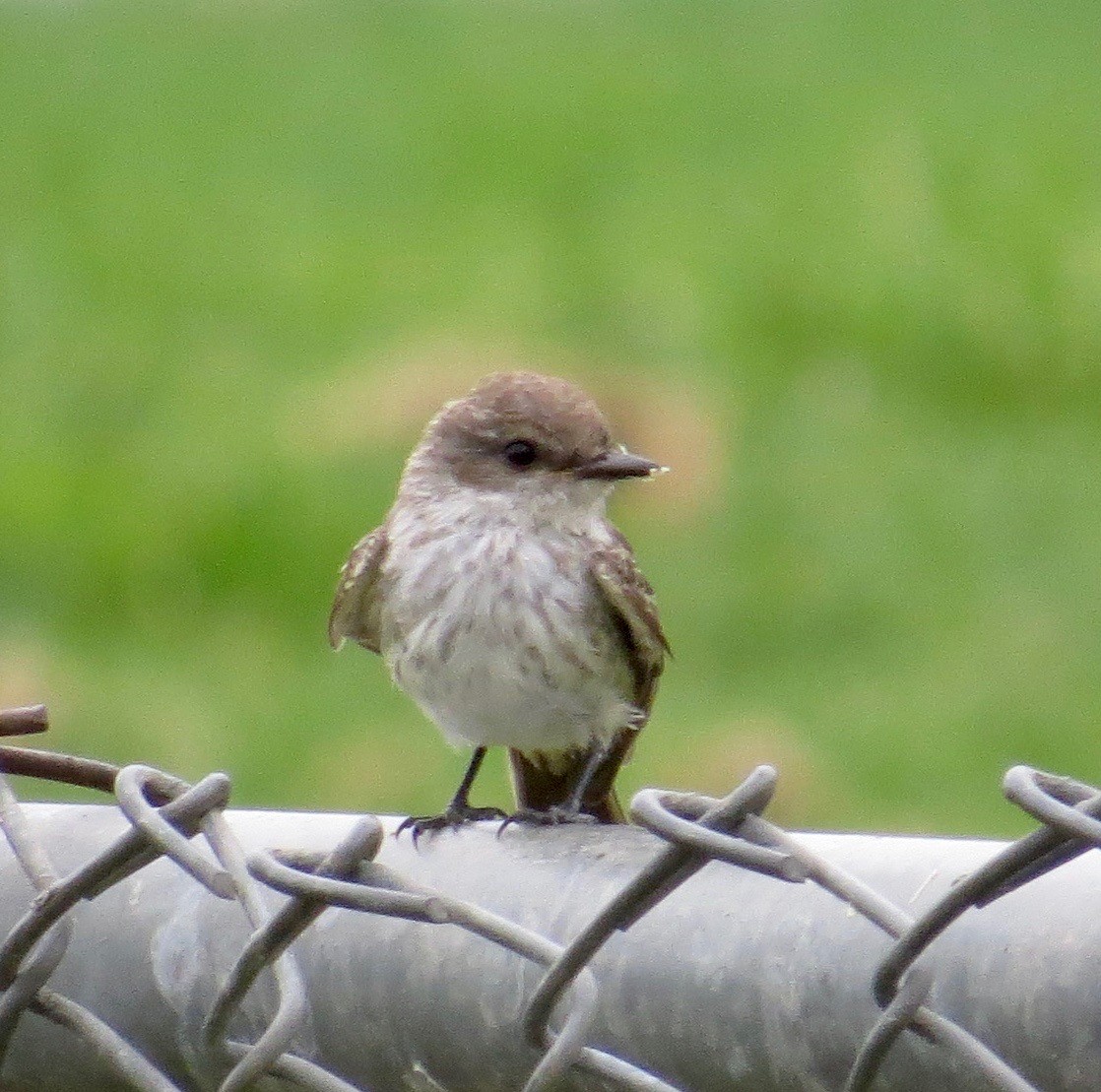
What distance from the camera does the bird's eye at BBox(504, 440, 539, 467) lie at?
4.67 meters

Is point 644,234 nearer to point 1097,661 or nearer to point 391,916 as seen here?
point 1097,661

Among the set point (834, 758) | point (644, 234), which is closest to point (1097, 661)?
point (834, 758)

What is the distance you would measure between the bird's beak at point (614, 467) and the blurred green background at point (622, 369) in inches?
69.0

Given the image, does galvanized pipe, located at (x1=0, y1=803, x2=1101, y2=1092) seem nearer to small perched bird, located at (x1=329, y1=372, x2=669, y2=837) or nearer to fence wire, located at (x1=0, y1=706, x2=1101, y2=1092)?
fence wire, located at (x1=0, y1=706, x2=1101, y2=1092)

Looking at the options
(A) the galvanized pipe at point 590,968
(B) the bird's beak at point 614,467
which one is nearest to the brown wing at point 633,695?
(B) the bird's beak at point 614,467

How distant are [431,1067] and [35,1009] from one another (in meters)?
0.36

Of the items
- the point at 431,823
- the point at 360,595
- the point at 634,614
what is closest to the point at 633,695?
the point at 634,614

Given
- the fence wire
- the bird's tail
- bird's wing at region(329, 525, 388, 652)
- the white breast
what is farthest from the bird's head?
the fence wire

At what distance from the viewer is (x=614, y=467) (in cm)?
453

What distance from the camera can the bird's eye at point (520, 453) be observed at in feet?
15.3

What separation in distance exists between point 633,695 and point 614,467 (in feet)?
1.43

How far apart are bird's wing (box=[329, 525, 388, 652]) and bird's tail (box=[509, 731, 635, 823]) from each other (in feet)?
1.31

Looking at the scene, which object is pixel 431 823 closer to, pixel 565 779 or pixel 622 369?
pixel 565 779

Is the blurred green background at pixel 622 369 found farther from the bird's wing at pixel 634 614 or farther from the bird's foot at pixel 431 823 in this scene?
the bird's foot at pixel 431 823
